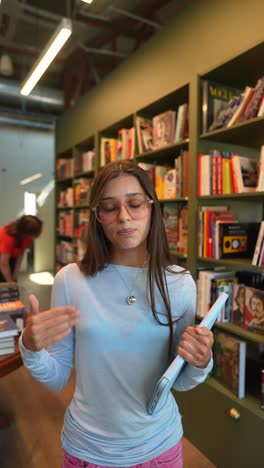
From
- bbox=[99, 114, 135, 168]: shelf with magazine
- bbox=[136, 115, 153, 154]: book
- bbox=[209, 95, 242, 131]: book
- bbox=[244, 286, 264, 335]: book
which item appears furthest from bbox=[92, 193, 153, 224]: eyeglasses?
bbox=[99, 114, 135, 168]: shelf with magazine

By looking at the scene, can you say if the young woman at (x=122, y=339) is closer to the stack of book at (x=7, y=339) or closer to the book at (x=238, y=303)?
the stack of book at (x=7, y=339)

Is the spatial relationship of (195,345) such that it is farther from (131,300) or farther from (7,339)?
(7,339)

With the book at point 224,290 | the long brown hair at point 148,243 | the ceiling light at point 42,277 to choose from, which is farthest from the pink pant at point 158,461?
the ceiling light at point 42,277

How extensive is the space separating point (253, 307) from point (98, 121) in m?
2.60

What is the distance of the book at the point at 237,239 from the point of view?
190 cm

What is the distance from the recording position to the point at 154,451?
90cm

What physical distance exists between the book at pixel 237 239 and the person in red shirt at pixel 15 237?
2069 mm

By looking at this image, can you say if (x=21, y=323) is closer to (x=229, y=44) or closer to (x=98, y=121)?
(x=229, y=44)

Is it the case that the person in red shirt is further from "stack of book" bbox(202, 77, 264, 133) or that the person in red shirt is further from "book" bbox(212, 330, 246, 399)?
"book" bbox(212, 330, 246, 399)

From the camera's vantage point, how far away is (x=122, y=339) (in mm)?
900

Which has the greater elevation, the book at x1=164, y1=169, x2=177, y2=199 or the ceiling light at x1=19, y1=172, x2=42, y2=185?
the ceiling light at x1=19, y1=172, x2=42, y2=185

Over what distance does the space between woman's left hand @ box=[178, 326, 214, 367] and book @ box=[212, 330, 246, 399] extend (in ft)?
3.83

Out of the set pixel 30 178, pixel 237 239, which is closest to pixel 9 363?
pixel 237 239

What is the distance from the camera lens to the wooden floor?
1904 millimetres
